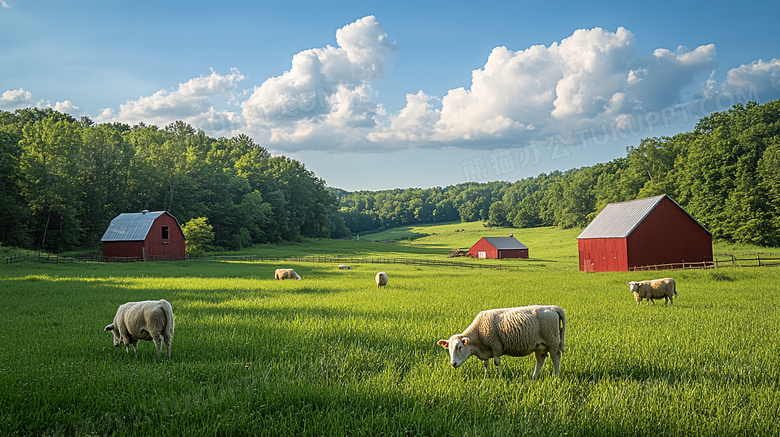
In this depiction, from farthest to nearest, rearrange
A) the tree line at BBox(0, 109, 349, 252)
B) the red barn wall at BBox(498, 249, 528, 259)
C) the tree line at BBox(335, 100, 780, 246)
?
the red barn wall at BBox(498, 249, 528, 259) → the tree line at BBox(335, 100, 780, 246) → the tree line at BBox(0, 109, 349, 252)

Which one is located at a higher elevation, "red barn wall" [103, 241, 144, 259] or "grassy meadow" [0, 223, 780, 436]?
"red barn wall" [103, 241, 144, 259]

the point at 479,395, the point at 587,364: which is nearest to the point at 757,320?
the point at 587,364

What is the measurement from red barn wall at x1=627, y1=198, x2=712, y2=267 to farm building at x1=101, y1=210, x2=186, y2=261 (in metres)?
52.4

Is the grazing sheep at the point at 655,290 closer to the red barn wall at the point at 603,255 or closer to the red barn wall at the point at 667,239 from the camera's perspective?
the red barn wall at the point at 603,255

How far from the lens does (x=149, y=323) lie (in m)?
8.17

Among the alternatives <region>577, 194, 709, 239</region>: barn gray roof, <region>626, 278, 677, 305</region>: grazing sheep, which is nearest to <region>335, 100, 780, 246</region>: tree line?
<region>577, 194, 709, 239</region>: barn gray roof

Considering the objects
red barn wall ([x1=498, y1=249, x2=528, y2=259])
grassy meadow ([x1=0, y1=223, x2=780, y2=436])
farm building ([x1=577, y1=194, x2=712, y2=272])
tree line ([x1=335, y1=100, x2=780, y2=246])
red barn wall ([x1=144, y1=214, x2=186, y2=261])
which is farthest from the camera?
red barn wall ([x1=498, y1=249, x2=528, y2=259])

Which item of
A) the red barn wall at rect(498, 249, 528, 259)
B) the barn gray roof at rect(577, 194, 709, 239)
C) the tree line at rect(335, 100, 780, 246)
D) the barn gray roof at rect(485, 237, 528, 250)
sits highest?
the tree line at rect(335, 100, 780, 246)

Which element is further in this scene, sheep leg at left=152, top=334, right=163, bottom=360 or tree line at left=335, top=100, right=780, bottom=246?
tree line at left=335, top=100, right=780, bottom=246

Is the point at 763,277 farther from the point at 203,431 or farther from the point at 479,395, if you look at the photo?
the point at 203,431

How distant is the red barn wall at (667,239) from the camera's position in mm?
42281

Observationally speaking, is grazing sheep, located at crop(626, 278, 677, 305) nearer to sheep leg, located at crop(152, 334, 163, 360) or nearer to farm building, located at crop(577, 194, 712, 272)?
sheep leg, located at crop(152, 334, 163, 360)

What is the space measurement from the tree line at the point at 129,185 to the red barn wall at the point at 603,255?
6172 centimetres

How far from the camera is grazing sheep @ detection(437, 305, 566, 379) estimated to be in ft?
22.3
